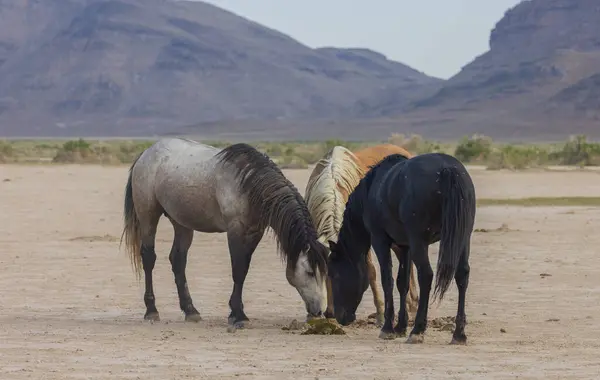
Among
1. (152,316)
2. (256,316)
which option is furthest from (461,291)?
(152,316)

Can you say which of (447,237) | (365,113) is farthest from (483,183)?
(365,113)

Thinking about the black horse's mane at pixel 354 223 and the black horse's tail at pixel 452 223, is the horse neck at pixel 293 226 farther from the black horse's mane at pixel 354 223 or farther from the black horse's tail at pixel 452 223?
the black horse's tail at pixel 452 223

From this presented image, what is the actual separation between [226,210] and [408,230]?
2014 mm

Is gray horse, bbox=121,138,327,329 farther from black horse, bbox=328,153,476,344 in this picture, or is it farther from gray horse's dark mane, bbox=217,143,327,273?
black horse, bbox=328,153,476,344

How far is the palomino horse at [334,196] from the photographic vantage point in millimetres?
11039

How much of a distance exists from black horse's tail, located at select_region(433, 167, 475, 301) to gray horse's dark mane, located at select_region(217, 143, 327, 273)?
1.47 m

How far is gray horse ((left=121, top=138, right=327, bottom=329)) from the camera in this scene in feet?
34.7

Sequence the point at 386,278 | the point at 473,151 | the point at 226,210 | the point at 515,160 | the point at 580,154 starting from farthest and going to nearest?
1. the point at 473,151
2. the point at 580,154
3. the point at 515,160
4. the point at 226,210
5. the point at 386,278

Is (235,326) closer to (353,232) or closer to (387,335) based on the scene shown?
(353,232)

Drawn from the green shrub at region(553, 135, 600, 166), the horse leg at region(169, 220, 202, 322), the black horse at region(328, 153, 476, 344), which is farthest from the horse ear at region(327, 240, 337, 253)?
the green shrub at region(553, 135, 600, 166)

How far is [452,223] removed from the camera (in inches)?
368

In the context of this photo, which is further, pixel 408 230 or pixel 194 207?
pixel 194 207

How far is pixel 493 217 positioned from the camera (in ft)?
73.5

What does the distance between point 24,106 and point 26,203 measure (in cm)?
16916
